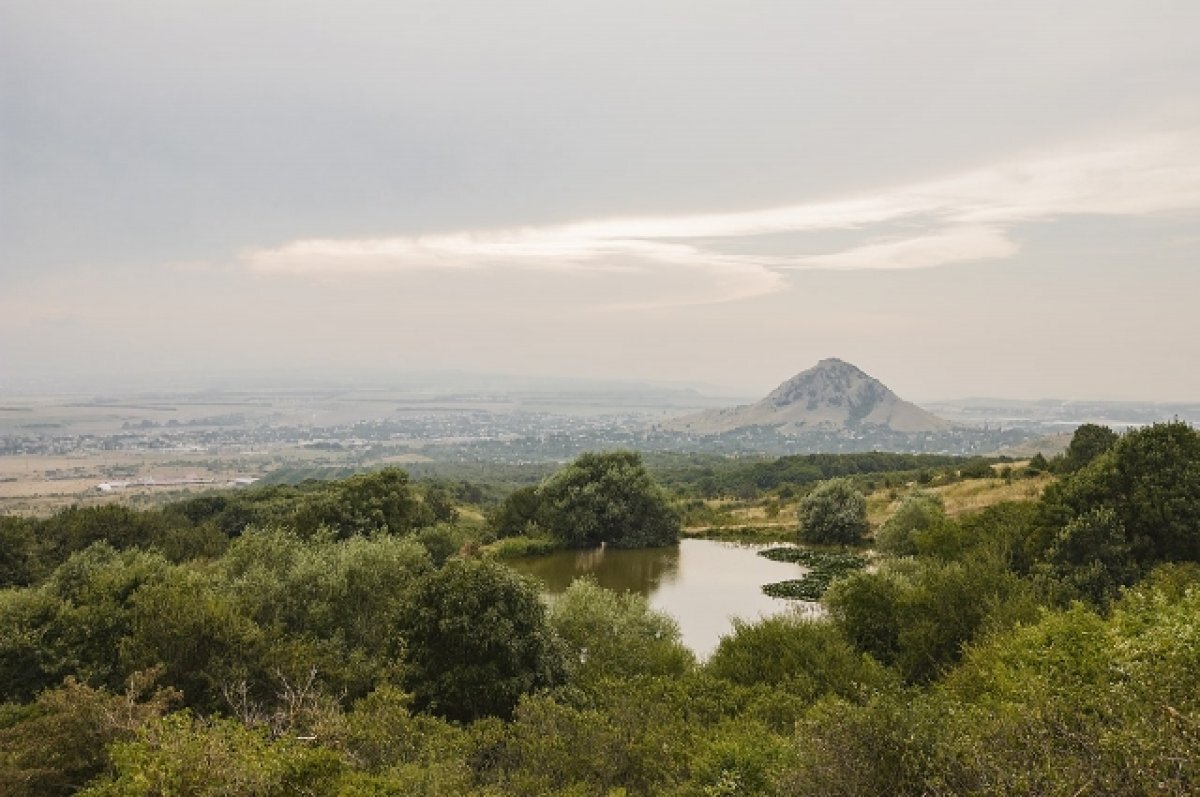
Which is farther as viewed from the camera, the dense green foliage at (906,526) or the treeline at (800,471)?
the treeline at (800,471)

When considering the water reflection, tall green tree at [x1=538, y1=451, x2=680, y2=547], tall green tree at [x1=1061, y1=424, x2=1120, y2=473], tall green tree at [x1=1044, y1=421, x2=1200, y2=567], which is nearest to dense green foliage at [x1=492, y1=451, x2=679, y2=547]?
tall green tree at [x1=538, y1=451, x2=680, y2=547]

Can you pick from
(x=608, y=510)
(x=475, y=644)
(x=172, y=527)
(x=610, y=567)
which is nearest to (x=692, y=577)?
(x=610, y=567)

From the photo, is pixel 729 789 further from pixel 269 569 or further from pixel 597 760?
pixel 269 569

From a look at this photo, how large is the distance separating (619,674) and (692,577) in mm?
23641

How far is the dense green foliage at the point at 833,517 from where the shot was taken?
52.8m

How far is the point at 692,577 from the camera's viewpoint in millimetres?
44594

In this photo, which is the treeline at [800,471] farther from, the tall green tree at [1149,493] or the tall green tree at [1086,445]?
the tall green tree at [1149,493]

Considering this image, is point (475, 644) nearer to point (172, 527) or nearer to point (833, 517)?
point (833, 517)

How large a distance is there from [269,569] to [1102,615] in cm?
A: 3005

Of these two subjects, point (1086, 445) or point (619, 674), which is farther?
point (1086, 445)

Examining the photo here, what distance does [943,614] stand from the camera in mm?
22562

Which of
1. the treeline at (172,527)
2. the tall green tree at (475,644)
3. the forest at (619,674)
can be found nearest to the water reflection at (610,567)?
the treeline at (172,527)

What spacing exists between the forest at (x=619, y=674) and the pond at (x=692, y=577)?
7.55 meters

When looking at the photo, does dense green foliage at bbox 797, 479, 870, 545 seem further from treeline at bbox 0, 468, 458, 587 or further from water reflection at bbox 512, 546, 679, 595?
treeline at bbox 0, 468, 458, 587
